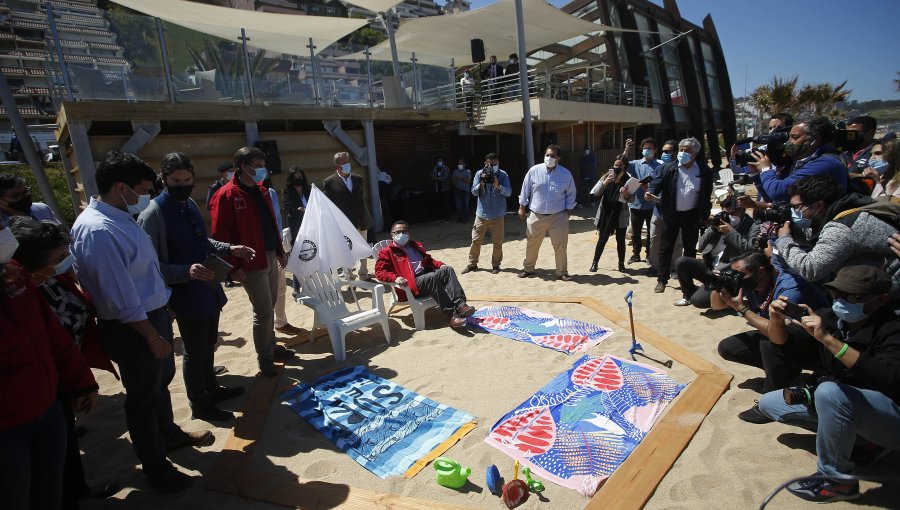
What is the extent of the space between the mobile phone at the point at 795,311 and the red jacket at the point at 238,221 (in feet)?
11.8

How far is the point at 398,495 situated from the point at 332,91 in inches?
393

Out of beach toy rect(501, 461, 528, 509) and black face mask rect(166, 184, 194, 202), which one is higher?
black face mask rect(166, 184, 194, 202)

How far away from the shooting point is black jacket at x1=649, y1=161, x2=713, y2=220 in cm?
552

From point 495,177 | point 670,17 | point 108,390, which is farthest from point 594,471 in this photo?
point 670,17

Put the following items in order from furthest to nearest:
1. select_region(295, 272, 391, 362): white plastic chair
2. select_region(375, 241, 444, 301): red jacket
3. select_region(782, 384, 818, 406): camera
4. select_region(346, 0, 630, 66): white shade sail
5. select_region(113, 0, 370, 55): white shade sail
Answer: select_region(346, 0, 630, 66): white shade sail → select_region(113, 0, 370, 55): white shade sail → select_region(375, 241, 444, 301): red jacket → select_region(295, 272, 391, 362): white plastic chair → select_region(782, 384, 818, 406): camera

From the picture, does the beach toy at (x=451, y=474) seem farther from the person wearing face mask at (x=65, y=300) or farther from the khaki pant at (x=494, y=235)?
the khaki pant at (x=494, y=235)

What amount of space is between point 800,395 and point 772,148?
249cm

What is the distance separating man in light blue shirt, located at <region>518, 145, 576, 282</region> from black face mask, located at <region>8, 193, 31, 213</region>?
5.15 meters

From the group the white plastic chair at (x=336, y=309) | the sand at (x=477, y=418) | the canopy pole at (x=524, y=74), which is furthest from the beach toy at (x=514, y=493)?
the canopy pole at (x=524, y=74)

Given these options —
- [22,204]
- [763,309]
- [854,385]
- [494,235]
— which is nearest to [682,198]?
[763,309]

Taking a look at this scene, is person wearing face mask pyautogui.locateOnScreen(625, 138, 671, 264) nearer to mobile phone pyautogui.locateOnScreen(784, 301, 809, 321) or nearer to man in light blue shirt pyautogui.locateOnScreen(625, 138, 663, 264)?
man in light blue shirt pyautogui.locateOnScreen(625, 138, 663, 264)

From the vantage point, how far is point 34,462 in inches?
69.2

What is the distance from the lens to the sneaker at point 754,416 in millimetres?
2834

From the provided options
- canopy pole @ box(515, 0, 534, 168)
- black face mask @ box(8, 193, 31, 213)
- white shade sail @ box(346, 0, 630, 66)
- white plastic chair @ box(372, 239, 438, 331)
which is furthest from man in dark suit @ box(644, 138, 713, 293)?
white shade sail @ box(346, 0, 630, 66)
